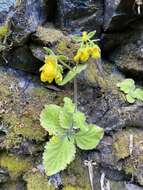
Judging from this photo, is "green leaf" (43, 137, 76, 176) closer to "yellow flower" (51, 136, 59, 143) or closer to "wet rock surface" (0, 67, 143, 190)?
"yellow flower" (51, 136, 59, 143)

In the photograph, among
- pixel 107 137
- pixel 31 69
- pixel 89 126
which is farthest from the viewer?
pixel 31 69

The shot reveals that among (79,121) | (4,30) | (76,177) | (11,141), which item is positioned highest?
(4,30)

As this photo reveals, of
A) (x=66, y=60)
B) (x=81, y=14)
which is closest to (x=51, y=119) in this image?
(x=66, y=60)

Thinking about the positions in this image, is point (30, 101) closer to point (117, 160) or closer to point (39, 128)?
point (39, 128)

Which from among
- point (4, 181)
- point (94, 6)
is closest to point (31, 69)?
point (94, 6)

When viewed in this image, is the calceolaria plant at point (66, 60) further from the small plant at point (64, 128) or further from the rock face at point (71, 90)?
the rock face at point (71, 90)

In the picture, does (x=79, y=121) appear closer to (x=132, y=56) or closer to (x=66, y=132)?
(x=66, y=132)
